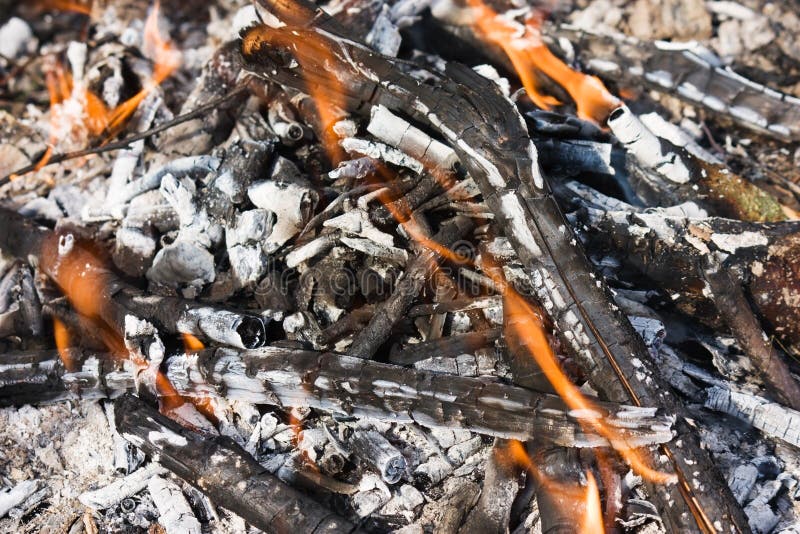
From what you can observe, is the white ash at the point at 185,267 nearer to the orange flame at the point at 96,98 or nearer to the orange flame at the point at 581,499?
the orange flame at the point at 96,98

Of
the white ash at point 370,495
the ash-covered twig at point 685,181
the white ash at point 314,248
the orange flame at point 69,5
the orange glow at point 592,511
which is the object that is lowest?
the white ash at point 370,495

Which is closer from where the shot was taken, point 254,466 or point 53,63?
point 254,466

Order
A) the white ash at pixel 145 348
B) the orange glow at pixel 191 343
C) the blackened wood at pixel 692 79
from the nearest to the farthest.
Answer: the white ash at pixel 145 348, the orange glow at pixel 191 343, the blackened wood at pixel 692 79

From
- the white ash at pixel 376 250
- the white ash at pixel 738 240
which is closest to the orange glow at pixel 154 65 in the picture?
the white ash at pixel 376 250

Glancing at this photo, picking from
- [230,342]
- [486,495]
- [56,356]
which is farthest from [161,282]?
[486,495]

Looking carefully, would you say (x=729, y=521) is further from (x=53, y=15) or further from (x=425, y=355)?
(x=53, y=15)

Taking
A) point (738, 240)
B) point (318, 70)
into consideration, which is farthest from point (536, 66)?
point (738, 240)
